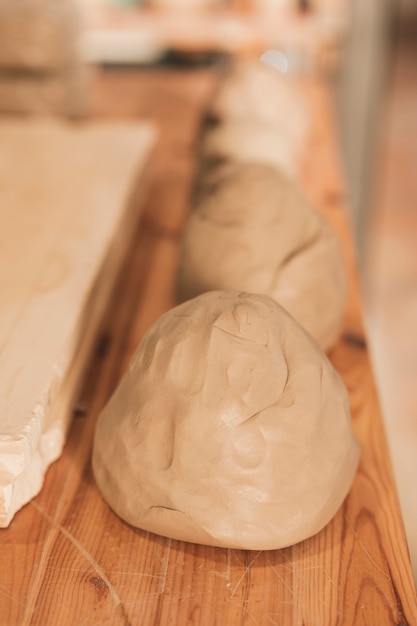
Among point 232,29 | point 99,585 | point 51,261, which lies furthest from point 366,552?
point 232,29

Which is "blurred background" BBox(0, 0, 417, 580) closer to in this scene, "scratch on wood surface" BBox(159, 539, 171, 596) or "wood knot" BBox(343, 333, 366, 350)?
"wood knot" BBox(343, 333, 366, 350)

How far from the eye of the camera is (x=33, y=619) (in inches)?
32.9

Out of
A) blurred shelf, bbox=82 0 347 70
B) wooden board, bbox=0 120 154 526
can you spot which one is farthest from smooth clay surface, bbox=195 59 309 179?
blurred shelf, bbox=82 0 347 70

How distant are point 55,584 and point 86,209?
2.73ft

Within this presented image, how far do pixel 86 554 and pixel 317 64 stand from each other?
243 centimetres

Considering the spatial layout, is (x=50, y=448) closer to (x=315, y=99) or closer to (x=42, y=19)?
(x=42, y=19)

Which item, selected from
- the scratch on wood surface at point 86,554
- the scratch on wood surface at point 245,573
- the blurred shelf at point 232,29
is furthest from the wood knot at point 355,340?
Result: the blurred shelf at point 232,29

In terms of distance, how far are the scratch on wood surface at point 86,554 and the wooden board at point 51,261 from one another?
0.14 ft

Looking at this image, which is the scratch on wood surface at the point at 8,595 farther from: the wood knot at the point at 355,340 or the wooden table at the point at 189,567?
the wood knot at the point at 355,340

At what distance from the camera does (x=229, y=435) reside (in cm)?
87

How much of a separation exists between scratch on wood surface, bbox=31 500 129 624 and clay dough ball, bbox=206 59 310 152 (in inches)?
46.6

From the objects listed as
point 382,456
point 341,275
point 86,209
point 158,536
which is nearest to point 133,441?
point 158,536

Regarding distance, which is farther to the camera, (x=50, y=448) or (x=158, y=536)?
(x=50, y=448)

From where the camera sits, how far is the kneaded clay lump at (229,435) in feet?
2.85
